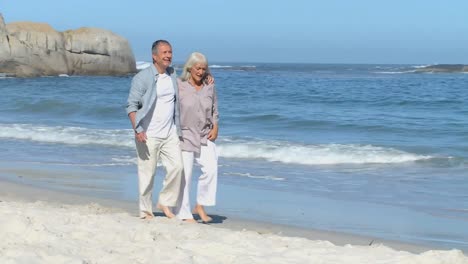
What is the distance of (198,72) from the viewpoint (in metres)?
7.43

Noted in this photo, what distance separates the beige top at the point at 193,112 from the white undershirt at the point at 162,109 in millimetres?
158

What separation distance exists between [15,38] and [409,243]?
4010 centimetres

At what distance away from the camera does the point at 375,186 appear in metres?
11.1

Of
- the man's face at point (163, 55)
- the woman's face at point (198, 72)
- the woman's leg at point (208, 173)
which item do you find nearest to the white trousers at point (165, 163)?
the woman's leg at point (208, 173)

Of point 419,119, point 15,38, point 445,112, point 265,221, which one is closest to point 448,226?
point 265,221

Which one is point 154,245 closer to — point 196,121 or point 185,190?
point 185,190

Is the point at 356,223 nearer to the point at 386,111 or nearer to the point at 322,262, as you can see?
the point at 322,262

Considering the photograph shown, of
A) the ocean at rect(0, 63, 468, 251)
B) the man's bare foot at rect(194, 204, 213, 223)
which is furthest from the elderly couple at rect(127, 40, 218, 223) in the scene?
the ocean at rect(0, 63, 468, 251)

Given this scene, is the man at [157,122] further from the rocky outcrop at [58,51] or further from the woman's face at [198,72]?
the rocky outcrop at [58,51]

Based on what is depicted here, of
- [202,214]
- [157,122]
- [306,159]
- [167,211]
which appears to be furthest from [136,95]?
[306,159]

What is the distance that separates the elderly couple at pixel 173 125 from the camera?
23.8 ft

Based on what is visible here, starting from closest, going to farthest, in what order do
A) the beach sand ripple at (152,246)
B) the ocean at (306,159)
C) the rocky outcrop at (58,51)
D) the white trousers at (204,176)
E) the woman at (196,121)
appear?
the beach sand ripple at (152,246) → the woman at (196,121) → the white trousers at (204,176) → the ocean at (306,159) → the rocky outcrop at (58,51)

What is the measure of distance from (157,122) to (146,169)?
0.46 m

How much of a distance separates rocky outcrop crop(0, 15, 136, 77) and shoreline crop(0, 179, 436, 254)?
1414 inches
